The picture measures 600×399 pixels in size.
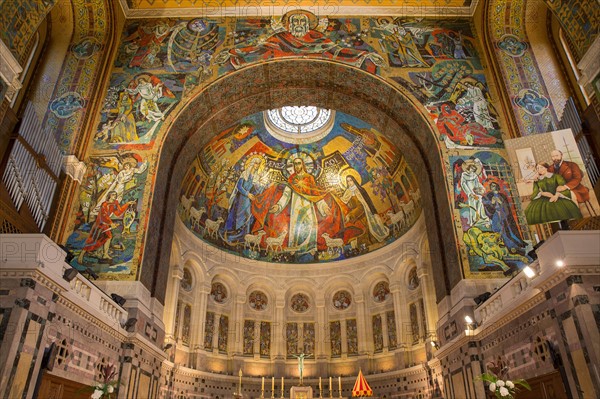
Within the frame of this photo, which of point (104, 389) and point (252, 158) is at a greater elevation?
point (252, 158)

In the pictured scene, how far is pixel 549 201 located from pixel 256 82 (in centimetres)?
1440

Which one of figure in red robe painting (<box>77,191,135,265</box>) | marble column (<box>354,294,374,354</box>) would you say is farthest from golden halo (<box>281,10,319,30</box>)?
marble column (<box>354,294,374,354</box>)

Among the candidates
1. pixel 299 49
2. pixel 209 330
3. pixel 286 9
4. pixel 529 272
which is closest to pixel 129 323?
pixel 209 330

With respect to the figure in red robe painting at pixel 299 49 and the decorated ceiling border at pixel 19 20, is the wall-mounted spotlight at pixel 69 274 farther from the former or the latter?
the figure in red robe painting at pixel 299 49

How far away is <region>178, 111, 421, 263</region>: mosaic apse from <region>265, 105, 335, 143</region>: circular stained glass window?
0.29 feet

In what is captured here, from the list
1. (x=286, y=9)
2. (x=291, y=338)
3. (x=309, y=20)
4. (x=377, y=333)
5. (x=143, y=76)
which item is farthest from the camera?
(x=291, y=338)

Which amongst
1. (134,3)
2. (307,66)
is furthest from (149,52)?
(307,66)

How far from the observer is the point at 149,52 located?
66.3 ft

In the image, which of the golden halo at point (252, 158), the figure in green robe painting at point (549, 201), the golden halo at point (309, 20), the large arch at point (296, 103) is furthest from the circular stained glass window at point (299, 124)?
the figure in green robe painting at point (549, 201)

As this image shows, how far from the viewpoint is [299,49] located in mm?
20531

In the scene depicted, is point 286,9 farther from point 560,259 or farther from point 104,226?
point 560,259

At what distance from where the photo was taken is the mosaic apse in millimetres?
25516

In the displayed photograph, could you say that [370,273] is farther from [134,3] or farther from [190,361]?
[134,3]

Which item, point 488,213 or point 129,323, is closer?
point 129,323
